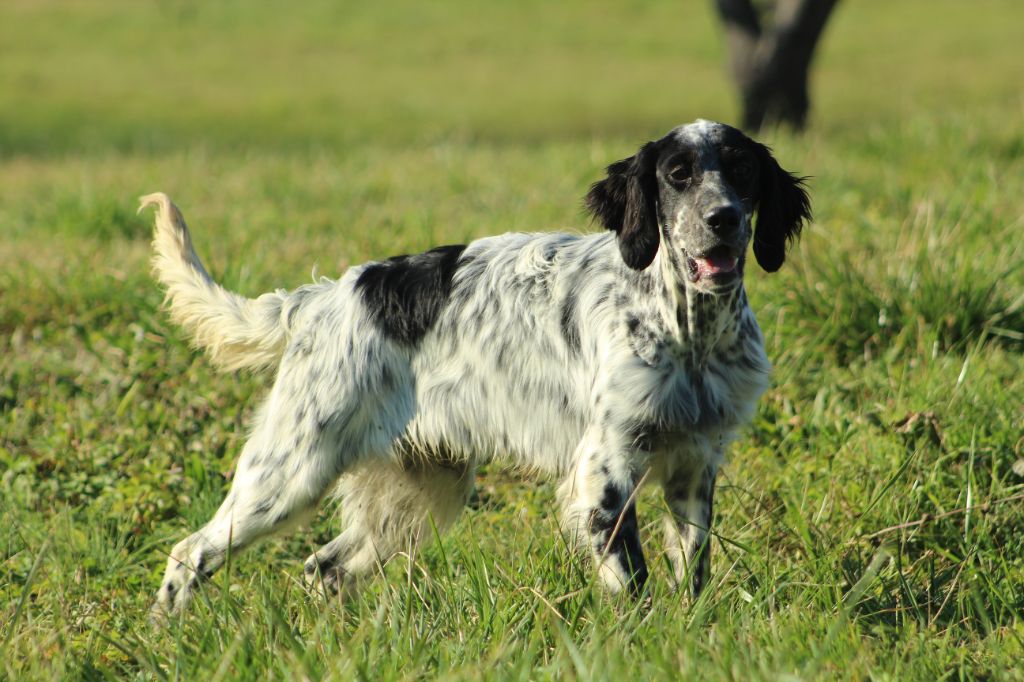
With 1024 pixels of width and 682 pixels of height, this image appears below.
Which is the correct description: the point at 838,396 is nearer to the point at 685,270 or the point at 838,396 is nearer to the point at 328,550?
the point at 685,270

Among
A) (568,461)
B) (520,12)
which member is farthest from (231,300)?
(520,12)

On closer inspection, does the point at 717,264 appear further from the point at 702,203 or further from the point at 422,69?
the point at 422,69

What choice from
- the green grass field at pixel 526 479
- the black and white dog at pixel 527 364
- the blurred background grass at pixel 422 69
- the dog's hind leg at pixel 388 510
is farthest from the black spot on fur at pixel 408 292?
the blurred background grass at pixel 422 69

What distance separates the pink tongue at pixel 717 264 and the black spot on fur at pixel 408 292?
92 centimetres

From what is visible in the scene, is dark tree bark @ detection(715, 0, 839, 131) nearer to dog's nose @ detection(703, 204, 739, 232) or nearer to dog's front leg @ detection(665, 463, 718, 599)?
dog's front leg @ detection(665, 463, 718, 599)

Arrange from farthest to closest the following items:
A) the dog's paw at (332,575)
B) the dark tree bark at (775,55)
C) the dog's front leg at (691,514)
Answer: the dark tree bark at (775,55) → the dog's paw at (332,575) → the dog's front leg at (691,514)

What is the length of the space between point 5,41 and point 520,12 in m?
11.3

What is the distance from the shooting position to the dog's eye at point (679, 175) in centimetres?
350

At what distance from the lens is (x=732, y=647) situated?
8.93ft

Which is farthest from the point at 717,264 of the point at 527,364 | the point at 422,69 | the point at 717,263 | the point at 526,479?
the point at 422,69

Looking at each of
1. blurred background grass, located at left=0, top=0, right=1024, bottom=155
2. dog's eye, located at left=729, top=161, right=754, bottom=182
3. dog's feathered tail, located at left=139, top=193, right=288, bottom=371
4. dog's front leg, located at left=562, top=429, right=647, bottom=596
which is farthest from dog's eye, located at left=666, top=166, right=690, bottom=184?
blurred background grass, located at left=0, top=0, right=1024, bottom=155

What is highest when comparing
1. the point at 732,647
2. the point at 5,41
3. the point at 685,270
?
the point at 685,270

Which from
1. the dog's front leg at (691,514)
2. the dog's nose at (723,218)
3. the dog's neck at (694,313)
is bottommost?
the dog's front leg at (691,514)

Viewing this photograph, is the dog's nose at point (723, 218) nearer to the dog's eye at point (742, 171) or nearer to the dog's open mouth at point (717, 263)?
the dog's open mouth at point (717, 263)
